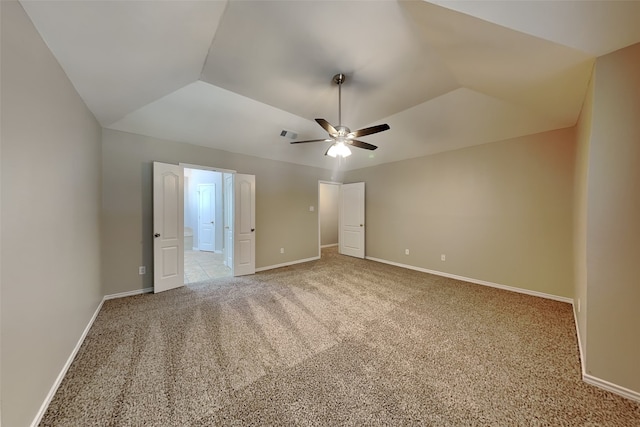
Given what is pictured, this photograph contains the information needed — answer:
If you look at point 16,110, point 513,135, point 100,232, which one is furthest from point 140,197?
point 513,135

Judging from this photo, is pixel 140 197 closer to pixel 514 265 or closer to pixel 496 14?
pixel 496 14

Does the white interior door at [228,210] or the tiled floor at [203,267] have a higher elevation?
the white interior door at [228,210]

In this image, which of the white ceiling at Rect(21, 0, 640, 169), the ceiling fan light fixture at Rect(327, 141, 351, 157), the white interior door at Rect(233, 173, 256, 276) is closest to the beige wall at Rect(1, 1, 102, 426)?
the white ceiling at Rect(21, 0, 640, 169)

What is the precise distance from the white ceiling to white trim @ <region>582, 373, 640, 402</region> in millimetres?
2505

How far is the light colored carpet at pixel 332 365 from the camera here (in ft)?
4.78

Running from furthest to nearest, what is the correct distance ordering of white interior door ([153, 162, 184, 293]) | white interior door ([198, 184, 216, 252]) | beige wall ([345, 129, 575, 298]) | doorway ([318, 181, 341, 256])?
doorway ([318, 181, 341, 256]), white interior door ([198, 184, 216, 252]), white interior door ([153, 162, 184, 293]), beige wall ([345, 129, 575, 298])

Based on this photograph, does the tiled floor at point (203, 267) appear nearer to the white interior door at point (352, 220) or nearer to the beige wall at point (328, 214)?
the white interior door at point (352, 220)

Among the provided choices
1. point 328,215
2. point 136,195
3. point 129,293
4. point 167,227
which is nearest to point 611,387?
point 167,227

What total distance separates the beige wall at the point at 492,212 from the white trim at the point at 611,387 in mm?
1981

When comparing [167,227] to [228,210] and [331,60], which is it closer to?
[228,210]

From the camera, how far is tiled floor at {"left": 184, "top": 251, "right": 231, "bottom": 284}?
432 centimetres

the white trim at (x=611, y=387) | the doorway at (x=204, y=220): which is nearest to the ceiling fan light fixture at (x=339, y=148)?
the white trim at (x=611, y=387)

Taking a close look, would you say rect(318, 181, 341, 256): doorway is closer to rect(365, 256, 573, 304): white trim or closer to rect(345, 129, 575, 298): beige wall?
rect(345, 129, 575, 298): beige wall

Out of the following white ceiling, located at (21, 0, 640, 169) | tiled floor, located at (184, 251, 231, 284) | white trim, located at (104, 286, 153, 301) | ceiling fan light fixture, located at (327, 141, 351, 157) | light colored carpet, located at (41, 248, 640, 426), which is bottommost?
light colored carpet, located at (41, 248, 640, 426)
